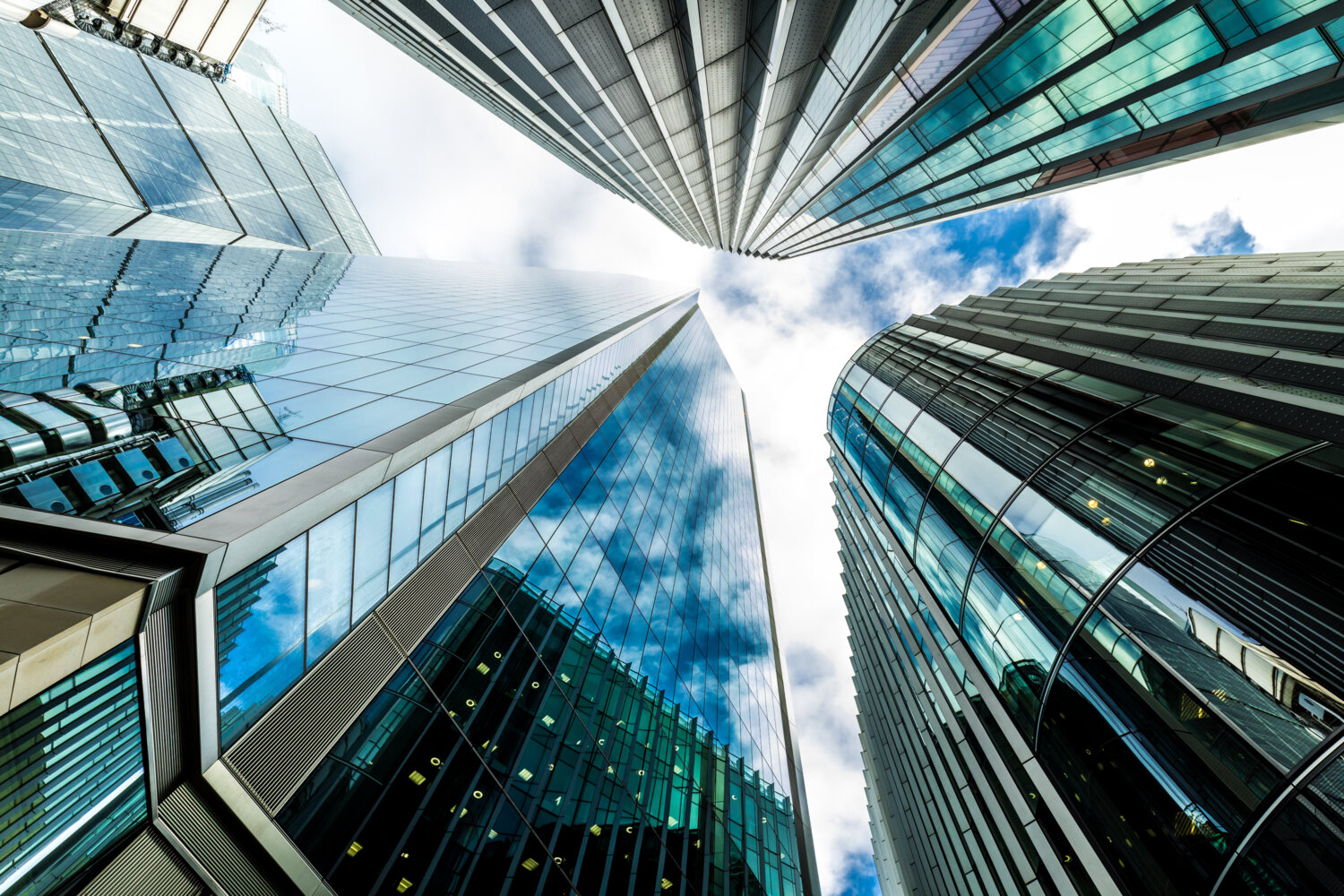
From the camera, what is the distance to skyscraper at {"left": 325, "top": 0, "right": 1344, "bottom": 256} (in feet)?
35.4

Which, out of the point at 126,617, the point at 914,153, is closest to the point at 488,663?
the point at 126,617

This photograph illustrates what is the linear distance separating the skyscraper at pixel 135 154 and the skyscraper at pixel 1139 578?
133 ft

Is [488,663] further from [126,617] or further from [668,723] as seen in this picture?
[668,723]

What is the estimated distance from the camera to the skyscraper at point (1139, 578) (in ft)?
21.2

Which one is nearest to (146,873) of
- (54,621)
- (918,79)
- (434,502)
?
(54,621)

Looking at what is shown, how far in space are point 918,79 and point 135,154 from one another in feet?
163

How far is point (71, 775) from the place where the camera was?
4.52m

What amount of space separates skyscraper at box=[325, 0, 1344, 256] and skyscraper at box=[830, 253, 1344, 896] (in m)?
6.22

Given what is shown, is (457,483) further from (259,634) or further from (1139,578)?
(1139,578)

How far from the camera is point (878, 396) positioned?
19953 millimetres

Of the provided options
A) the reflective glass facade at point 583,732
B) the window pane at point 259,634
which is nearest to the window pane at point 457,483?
the reflective glass facade at point 583,732

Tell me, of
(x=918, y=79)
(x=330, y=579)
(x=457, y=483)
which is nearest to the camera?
(x=330, y=579)

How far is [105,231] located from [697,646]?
40.1 metres

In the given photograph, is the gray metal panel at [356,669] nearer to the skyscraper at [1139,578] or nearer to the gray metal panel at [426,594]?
the gray metal panel at [426,594]
